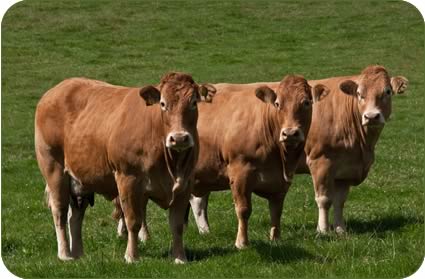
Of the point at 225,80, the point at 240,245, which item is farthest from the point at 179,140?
the point at 225,80

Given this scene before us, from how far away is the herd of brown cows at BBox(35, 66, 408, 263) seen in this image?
961 centimetres

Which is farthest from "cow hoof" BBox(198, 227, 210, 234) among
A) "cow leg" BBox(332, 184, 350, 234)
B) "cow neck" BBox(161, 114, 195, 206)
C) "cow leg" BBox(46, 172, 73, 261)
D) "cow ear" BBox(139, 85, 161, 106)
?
"cow ear" BBox(139, 85, 161, 106)

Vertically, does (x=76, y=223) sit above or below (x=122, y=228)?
above

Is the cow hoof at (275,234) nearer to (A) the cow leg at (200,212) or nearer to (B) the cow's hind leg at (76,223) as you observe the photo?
(A) the cow leg at (200,212)

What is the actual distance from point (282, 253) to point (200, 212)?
3.07 metres

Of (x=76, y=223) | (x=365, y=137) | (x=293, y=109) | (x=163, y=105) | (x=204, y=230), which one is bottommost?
(x=204, y=230)

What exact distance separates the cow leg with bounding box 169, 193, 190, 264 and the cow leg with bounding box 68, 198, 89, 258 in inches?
60.3

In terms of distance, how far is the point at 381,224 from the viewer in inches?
462

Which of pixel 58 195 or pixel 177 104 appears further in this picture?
pixel 58 195

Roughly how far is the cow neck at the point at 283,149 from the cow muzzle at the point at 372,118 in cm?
119

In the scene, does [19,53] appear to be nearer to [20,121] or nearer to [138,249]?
[20,121]

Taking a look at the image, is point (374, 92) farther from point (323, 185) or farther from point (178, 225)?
point (178, 225)

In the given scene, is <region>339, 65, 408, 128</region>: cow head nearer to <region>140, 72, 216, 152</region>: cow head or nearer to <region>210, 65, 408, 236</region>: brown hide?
<region>210, 65, 408, 236</region>: brown hide

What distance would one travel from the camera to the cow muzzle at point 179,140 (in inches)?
355
